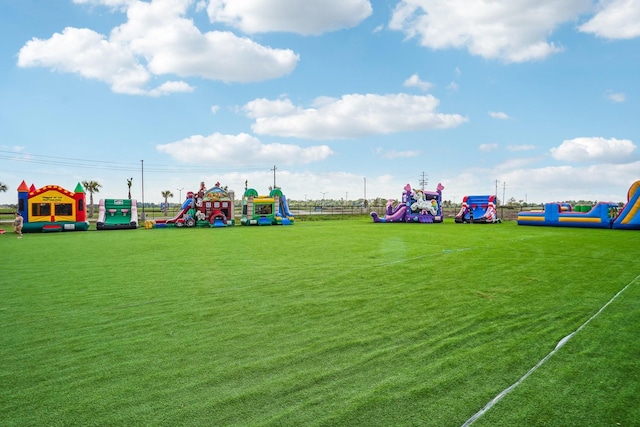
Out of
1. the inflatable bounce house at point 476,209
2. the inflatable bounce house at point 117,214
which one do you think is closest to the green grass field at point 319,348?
the inflatable bounce house at point 117,214

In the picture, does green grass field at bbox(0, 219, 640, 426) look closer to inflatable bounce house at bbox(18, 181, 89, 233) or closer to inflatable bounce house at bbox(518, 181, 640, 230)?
inflatable bounce house at bbox(18, 181, 89, 233)

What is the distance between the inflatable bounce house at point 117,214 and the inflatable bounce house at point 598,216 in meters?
24.5

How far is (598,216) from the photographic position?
21.1 meters

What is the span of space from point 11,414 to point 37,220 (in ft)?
71.1

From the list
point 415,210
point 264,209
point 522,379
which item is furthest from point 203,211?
point 522,379

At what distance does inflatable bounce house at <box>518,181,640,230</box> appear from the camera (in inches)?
769

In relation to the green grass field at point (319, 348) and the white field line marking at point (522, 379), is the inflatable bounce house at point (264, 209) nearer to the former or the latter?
the green grass field at point (319, 348)

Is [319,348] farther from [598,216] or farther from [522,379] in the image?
[598,216]

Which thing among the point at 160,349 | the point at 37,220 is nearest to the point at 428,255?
the point at 160,349

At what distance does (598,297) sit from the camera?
18.1 ft

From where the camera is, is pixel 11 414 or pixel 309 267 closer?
pixel 11 414

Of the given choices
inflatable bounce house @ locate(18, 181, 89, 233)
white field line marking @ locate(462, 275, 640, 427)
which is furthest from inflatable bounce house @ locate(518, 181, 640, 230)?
inflatable bounce house @ locate(18, 181, 89, 233)

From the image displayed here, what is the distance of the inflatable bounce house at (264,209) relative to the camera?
88.4ft

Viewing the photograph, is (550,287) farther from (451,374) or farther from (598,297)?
(451,374)
